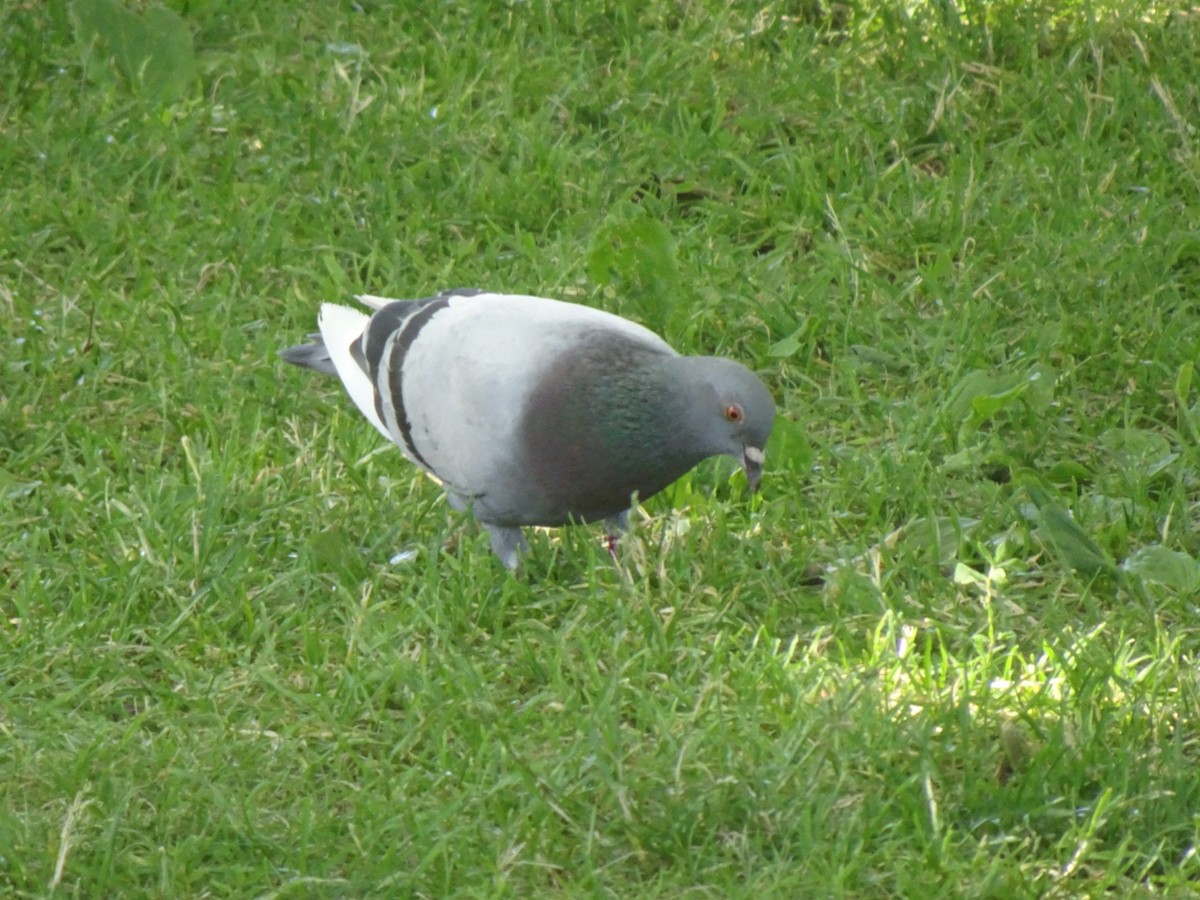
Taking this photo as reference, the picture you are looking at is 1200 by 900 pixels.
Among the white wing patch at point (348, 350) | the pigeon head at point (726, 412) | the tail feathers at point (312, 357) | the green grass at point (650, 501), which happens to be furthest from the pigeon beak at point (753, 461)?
the tail feathers at point (312, 357)

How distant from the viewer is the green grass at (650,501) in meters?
3.04

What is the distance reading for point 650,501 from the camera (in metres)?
4.24

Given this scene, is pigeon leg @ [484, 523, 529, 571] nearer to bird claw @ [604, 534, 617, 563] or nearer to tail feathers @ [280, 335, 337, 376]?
bird claw @ [604, 534, 617, 563]

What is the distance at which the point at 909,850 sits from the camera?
2.94 m

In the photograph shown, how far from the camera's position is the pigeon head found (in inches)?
141

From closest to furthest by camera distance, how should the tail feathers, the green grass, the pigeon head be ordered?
the green grass
the pigeon head
the tail feathers

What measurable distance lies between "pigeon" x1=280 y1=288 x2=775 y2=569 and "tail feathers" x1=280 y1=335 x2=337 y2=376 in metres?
0.49

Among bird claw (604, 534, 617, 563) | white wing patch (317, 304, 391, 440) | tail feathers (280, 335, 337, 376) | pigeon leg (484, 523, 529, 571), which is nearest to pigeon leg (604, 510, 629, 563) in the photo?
bird claw (604, 534, 617, 563)

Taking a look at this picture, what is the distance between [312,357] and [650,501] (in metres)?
1.05

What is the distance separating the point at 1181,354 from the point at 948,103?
1.57 metres

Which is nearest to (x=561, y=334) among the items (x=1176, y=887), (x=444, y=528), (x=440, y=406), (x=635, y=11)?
(x=440, y=406)

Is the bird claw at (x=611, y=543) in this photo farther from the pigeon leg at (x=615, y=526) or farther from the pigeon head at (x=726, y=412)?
the pigeon head at (x=726, y=412)

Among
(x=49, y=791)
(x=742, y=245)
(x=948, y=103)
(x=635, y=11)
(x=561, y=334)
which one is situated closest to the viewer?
(x=49, y=791)

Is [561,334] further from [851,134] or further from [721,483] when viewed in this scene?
[851,134]
